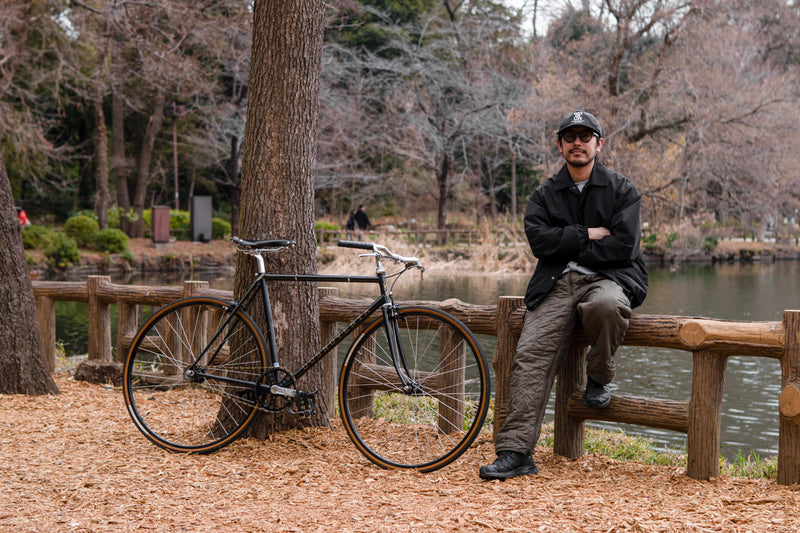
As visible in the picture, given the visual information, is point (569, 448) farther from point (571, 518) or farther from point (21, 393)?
point (21, 393)

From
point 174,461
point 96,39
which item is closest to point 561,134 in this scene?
point 174,461

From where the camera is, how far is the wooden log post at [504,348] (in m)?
4.44

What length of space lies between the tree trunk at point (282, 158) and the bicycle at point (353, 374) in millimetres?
125

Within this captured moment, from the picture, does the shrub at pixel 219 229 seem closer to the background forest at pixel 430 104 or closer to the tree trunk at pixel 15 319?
the background forest at pixel 430 104

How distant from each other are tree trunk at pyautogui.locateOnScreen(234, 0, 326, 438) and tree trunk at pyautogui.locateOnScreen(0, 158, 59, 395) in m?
2.14

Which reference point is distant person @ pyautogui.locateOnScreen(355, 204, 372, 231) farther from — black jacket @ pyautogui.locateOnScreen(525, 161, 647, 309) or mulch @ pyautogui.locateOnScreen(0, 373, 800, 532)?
black jacket @ pyautogui.locateOnScreen(525, 161, 647, 309)

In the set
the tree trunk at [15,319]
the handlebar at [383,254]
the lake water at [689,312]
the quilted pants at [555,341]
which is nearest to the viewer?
the quilted pants at [555,341]

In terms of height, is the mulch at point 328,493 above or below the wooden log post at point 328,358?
below

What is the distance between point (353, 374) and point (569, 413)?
51.4 inches

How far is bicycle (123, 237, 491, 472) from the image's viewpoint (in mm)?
4004

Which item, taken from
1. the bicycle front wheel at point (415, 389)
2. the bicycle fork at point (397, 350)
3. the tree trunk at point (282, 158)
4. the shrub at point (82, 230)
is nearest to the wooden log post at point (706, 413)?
the bicycle front wheel at point (415, 389)

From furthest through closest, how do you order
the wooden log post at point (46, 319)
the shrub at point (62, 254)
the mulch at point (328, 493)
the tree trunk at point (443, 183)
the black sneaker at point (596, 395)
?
1. the tree trunk at point (443, 183)
2. the shrub at point (62, 254)
3. the wooden log post at point (46, 319)
4. the black sneaker at point (596, 395)
5. the mulch at point (328, 493)

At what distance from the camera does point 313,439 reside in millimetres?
4516

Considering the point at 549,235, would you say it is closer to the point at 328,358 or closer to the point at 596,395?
the point at 596,395
